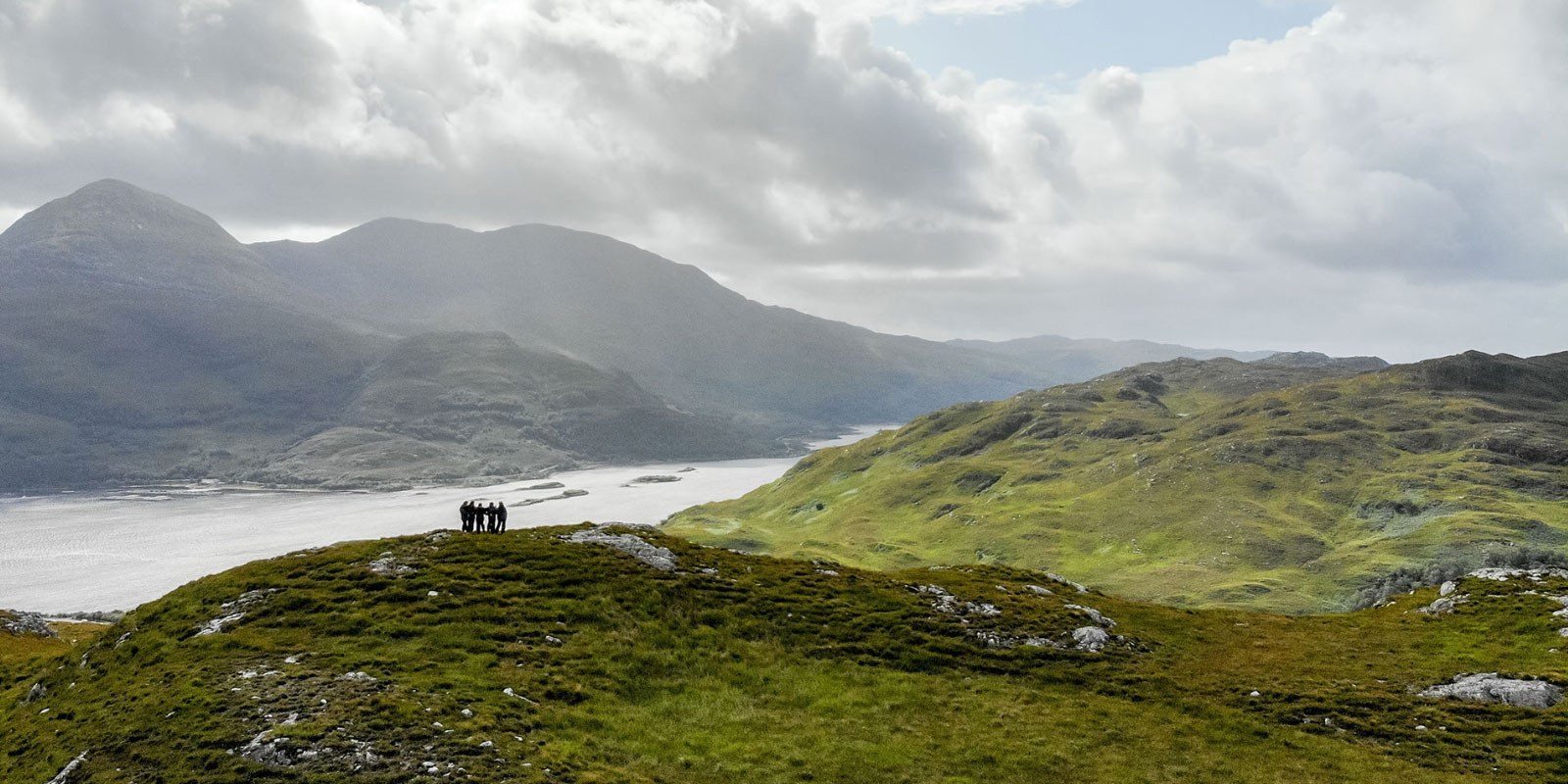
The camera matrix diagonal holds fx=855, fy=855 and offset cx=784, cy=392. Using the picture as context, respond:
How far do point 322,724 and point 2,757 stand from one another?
15.5 meters

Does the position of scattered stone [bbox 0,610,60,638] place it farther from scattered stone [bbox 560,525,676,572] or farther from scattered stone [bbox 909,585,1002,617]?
scattered stone [bbox 909,585,1002,617]

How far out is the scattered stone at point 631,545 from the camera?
184 feet

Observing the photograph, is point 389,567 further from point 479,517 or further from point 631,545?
point 631,545

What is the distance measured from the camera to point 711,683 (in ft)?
138

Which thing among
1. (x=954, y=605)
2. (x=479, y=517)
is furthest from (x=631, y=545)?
(x=954, y=605)

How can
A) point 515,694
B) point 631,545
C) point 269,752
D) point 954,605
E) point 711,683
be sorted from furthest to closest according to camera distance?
1. point 631,545
2. point 954,605
3. point 711,683
4. point 515,694
5. point 269,752

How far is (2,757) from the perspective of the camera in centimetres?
3566

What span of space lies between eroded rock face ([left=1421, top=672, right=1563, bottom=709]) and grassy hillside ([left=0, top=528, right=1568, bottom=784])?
50.7 inches

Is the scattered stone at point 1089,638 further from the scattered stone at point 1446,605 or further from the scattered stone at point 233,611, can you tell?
the scattered stone at point 233,611

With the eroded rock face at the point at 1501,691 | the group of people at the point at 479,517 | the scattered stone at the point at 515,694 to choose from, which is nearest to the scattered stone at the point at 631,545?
the group of people at the point at 479,517

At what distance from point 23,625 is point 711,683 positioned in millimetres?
99950

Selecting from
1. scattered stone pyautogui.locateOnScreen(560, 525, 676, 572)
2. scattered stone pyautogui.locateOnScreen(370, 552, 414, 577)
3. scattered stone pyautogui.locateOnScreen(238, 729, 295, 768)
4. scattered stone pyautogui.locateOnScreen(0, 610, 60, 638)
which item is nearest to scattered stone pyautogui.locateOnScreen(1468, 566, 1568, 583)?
scattered stone pyautogui.locateOnScreen(560, 525, 676, 572)

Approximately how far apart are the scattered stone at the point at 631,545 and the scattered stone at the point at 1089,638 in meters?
25.4

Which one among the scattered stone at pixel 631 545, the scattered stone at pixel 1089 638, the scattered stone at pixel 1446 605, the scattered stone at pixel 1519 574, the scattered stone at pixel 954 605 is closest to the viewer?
the scattered stone at pixel 1089 638
